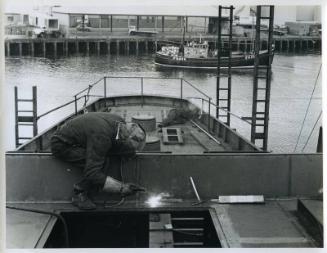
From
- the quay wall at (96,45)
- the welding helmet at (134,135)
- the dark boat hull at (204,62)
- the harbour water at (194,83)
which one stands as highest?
the quay wall at (96,45)

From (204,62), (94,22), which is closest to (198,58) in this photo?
(204,62)

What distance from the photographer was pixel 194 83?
39406 millimetres

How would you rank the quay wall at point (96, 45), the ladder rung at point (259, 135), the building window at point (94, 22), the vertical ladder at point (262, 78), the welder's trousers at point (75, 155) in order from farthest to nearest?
the building window at point (94, 22) → the quay wall at point (96, 45) → the ladder rung at point (259, 135) → the vertical ladder at point (262, 78) → the welder's trousers at point (75, 155)

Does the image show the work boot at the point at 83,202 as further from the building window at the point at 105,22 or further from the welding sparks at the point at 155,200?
the building window at the point at 105,22

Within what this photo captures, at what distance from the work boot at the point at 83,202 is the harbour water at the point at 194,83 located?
1177 centimetres

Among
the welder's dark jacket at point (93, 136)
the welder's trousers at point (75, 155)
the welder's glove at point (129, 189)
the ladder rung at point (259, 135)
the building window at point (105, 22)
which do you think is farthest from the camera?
the building window at point (105, 22)

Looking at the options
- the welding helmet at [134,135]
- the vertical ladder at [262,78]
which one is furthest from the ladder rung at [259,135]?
the welding helmet at [134,135]

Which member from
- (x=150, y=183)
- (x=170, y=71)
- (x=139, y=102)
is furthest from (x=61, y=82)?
(x=150, y=183)

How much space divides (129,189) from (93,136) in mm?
835

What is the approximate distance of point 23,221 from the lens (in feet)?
16.6

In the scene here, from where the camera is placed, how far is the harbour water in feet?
79.9

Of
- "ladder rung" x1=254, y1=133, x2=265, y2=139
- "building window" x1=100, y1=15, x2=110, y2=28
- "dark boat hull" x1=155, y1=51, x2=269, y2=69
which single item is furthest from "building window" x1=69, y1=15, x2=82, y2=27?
"ladder rung" x1=254, y1=133, x2=265, y2=139

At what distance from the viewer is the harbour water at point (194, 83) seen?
24.4 m

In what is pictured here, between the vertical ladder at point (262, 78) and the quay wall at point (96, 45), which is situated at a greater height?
the quay wall at point (96, 45)
